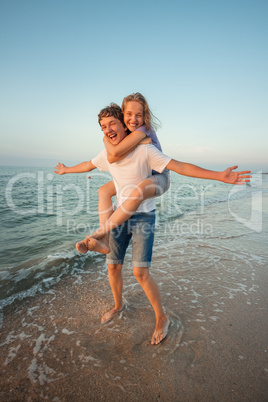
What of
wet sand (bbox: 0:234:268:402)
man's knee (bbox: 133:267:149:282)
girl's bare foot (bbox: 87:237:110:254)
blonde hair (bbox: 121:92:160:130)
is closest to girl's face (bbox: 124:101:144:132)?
blonde hair (bbox: 121:92:160:130)

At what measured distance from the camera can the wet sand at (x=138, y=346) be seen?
1942 mm

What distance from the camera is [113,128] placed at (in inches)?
97.4

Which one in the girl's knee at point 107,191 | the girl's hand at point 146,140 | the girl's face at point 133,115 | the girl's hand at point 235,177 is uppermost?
the girl's face at point 133,115

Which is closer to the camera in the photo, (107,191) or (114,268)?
(114,268)

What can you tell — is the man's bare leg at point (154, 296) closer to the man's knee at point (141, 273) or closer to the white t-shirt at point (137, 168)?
the man's knee at point (141, 273)

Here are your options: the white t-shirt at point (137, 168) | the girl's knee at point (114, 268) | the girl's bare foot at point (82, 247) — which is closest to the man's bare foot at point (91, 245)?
the girl's bare foot at point (82, 247)

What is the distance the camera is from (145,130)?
2.47 metres

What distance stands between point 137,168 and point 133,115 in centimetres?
63

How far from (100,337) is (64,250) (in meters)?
3.16

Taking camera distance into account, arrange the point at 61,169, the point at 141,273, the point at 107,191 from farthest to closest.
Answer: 1. the point at 61,169
2. the point at 107,191
3. the point at 141,273

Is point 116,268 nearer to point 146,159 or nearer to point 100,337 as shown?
point 100,337

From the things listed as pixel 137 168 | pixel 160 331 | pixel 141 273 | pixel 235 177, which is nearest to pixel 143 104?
pixel 137 168

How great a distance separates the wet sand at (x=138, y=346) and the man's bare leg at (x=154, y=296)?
86mm

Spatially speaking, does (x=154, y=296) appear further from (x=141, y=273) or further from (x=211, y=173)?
(x=211, y=173)
